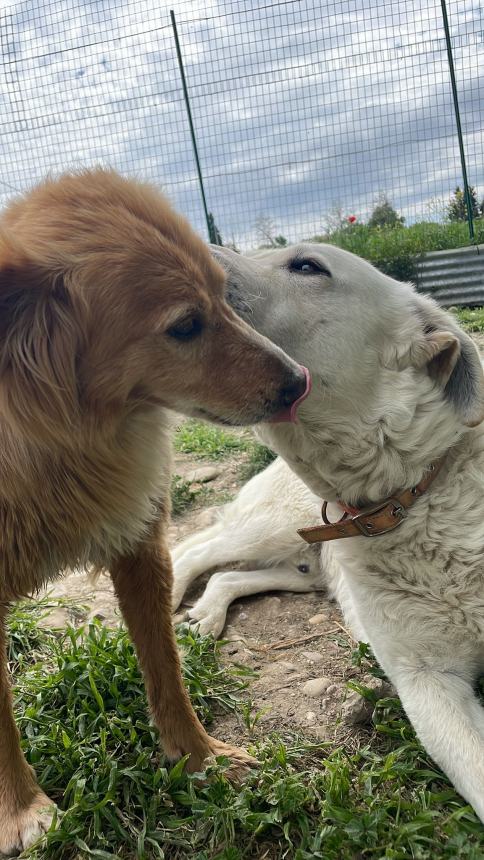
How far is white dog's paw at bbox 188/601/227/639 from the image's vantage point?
2473 mm

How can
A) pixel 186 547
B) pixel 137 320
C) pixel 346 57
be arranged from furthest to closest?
pixel 346 57 < pixel 186 547 < pixel 137 320

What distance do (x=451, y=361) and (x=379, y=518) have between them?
0.56m

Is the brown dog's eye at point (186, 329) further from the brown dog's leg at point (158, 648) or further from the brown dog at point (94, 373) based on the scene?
the brown dog's leg at point (158, 648)

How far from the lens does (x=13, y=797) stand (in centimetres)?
161


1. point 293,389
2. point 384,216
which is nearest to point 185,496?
point 293,389

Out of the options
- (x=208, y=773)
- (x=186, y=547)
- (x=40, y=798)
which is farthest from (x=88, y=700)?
(x=186, y=547)

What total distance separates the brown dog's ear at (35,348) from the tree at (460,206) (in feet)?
24.7

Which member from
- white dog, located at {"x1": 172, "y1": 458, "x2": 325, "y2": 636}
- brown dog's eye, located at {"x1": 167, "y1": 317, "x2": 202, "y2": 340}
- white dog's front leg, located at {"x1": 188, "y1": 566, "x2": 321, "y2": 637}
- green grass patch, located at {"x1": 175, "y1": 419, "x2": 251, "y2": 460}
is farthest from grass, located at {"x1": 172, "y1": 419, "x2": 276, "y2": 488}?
brown dog's eye, located at {"x1": 167, "y1": 317, "x2": 202, "y2": 340}

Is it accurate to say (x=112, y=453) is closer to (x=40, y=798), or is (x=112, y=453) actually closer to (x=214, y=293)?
(x=214, y=293)

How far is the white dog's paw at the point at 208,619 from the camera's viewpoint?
2473 mm

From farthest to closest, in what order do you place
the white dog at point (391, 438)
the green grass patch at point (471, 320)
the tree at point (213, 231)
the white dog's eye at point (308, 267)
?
1. the tree at point (213, 231)
2. the green grass patch at point (471, 320)
3. the white dog's eye at point (308, 267)
4. the white dog at point (391, 438)

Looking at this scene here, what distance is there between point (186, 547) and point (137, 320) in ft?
6.29

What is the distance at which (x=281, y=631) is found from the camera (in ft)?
8.18

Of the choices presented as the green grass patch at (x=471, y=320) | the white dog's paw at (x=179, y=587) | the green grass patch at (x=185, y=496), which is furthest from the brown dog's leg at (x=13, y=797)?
the green grass patch at (x=471, y=320)
